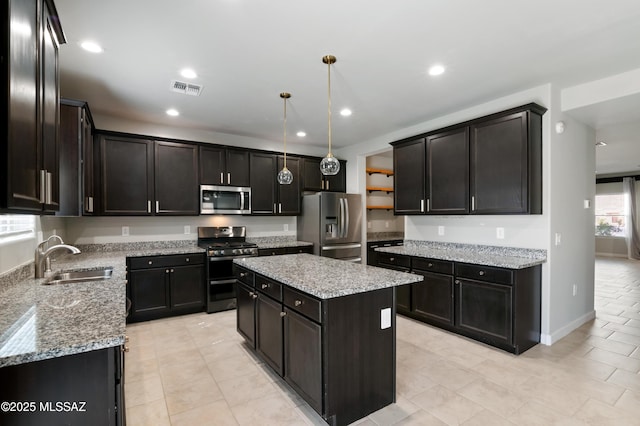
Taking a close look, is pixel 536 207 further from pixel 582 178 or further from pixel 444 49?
pixel 444 49

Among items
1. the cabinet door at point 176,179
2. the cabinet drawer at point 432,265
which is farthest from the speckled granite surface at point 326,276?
the cabinet door at point 176,179

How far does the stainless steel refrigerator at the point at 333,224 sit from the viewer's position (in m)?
5.10

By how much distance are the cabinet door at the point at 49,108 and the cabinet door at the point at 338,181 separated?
429 centimetres

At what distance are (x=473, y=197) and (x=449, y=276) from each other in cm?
93

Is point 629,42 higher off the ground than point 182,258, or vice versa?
point 629,42

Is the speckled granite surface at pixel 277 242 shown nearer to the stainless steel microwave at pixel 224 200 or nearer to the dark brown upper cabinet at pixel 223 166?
the stainless steel microwave at pixel 224 200

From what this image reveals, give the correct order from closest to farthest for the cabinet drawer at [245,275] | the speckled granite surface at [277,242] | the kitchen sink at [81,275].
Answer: the kitchen sink at [81,275], the cabinet drawer at [245,275], the speckled granite surface at [277,242]

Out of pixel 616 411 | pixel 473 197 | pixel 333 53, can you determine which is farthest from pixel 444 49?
pixel 616 411

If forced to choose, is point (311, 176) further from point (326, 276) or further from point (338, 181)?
point (326, 276)

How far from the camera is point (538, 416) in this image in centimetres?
210

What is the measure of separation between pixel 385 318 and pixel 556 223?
238cm

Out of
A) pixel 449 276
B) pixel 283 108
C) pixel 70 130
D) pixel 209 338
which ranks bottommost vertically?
pixel 209 338

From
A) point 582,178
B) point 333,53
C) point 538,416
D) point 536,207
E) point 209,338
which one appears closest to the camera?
point 538,416

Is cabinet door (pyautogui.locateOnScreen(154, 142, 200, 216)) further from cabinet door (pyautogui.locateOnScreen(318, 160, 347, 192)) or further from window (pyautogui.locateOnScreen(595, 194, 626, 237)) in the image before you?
window (pyautogui.locateOnScreen(595, 194, 626, 237))
